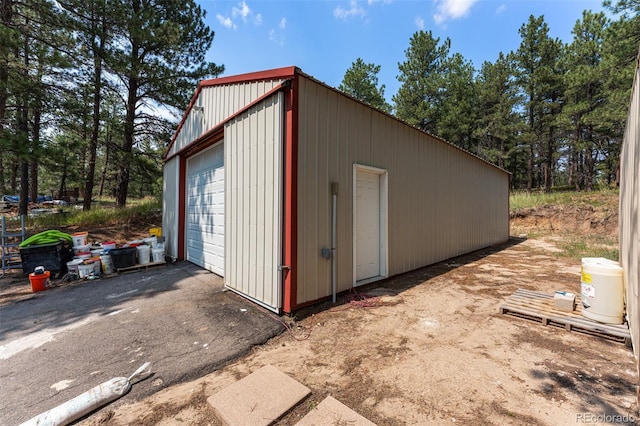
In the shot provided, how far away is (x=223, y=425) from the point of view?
5.52 ft

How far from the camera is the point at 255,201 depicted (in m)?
3.76

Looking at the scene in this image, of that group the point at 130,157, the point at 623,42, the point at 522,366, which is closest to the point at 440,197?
the point at 522,366

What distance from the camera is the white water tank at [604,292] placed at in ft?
9.18

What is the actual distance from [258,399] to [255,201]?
99.1 inches

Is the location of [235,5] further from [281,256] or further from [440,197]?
[440,197]

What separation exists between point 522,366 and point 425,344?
0.82 meters

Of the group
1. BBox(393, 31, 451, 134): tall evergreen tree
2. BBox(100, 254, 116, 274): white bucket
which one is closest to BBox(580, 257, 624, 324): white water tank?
BBox(100, 254, 116, 274): white bucket

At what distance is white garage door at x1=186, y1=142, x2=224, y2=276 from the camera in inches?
207

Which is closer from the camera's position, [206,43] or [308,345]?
[308,345]

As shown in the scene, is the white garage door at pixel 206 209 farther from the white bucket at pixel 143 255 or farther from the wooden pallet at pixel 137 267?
the white bucket at pixel 143 255

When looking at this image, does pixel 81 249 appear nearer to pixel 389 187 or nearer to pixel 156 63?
pixel 389 187

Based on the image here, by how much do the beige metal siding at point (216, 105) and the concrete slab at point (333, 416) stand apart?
3605mm

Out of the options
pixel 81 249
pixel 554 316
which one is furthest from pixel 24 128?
pixel 554 316

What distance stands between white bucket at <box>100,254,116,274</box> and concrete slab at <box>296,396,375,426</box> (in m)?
5.98
